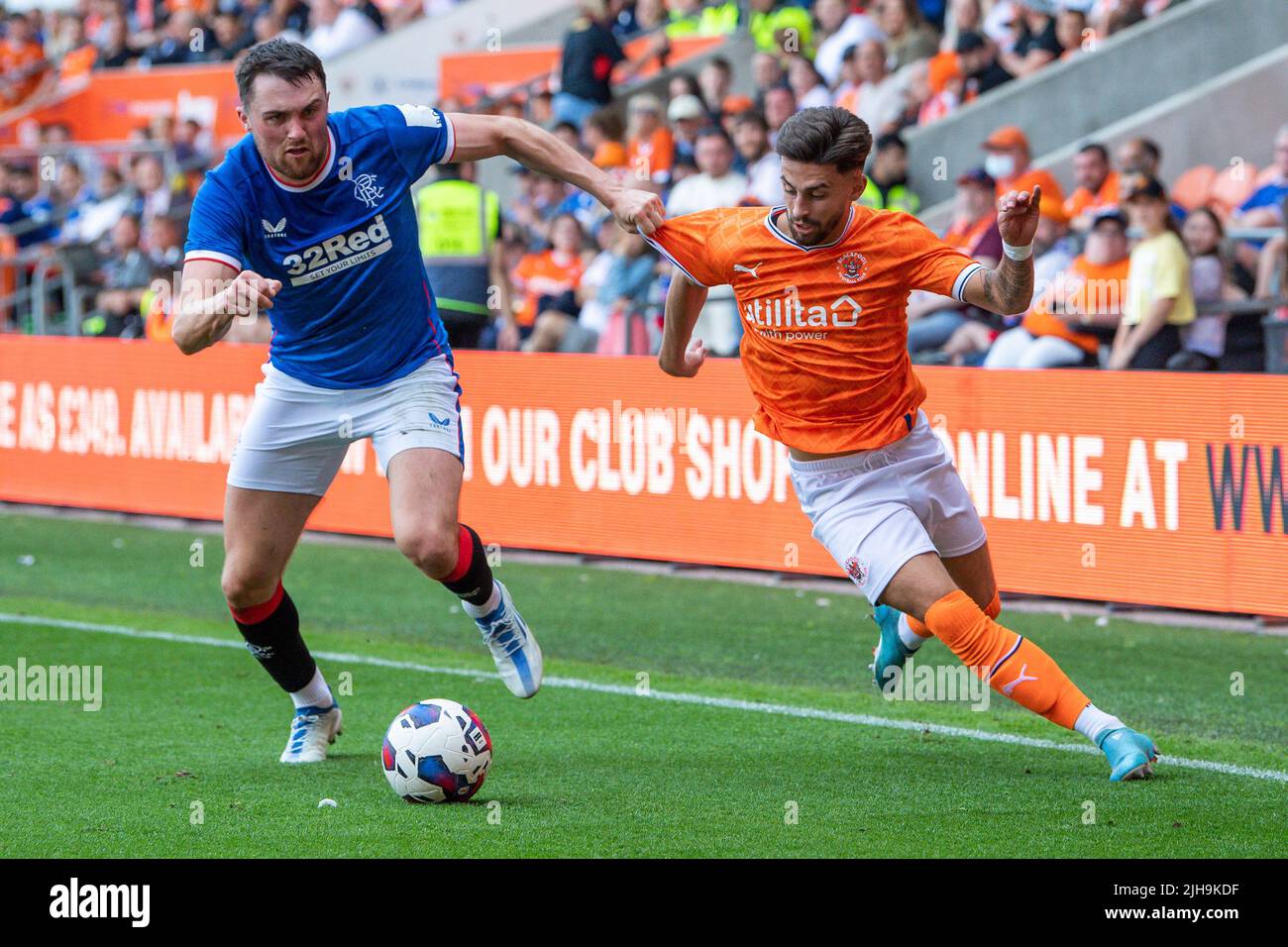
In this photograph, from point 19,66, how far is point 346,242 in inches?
870

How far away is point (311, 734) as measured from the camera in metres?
7.13

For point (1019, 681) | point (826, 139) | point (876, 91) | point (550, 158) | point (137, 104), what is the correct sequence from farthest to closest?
point (137, 104) < point (876, 91) < point (550, 158) < point (1019, 681) < point (826, 139)

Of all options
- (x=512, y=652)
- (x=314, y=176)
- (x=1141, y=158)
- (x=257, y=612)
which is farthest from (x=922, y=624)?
(x=1141, y=158)

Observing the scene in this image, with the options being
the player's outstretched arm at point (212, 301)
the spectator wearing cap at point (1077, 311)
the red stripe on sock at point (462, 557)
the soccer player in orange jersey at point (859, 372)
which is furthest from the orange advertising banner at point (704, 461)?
the player's outstretched arm at point (212, 301)

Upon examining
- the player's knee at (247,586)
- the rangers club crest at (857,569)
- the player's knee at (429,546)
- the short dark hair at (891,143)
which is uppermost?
the short dark hair at (891,143)

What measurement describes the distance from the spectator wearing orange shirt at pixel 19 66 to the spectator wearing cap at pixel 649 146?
1308 cm

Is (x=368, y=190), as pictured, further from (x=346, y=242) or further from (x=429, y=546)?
(x=429, y=546)

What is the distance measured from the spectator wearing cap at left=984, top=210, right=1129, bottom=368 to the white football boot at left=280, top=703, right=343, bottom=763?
18.1 feet

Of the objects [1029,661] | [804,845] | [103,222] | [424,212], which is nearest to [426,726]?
[804,845]

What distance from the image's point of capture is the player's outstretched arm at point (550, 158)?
6453 mm

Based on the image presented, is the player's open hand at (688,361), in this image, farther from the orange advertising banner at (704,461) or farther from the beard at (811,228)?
the orange advertising banner at (704,461)

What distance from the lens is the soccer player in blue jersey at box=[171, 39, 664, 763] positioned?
6.55 metres

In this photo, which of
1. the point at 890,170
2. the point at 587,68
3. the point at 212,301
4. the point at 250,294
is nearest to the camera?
the point at 250,294
